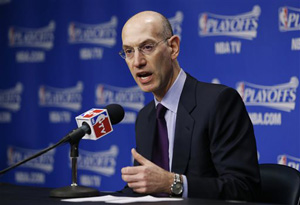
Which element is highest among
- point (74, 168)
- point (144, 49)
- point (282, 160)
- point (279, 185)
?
point (144, 49)

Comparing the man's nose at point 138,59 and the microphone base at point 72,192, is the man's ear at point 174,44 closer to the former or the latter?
the man's nose at point 138,59

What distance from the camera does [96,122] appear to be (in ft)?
6.20

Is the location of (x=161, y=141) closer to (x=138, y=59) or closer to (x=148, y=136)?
(x=148, y=136)

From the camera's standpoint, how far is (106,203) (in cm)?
169

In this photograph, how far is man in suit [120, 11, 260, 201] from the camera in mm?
2020

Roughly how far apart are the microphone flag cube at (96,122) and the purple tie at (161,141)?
1.60 ft

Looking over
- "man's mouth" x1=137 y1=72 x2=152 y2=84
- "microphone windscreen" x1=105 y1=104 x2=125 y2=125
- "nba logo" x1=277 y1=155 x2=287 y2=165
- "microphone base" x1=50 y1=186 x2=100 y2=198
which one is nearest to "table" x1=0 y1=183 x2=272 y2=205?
"microphone base" x1=50 y1=186 x2=100 y2=198

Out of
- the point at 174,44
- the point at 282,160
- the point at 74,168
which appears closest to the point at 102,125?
the point at 74,168

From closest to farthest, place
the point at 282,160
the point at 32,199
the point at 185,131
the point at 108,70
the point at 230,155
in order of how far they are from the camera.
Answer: the point at 32,199 → the point at 230,155 → the point at 185,131 → the point at 282,160 → the point at 108,70

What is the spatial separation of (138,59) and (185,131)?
1.21 feet

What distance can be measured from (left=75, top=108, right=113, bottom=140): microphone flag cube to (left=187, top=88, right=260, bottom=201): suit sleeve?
383 mm

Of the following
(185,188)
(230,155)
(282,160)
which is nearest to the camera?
(185,188)

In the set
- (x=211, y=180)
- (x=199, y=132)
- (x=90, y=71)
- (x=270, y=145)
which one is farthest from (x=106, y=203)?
(x=90, y=71)

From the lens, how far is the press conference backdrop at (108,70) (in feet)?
12.1
